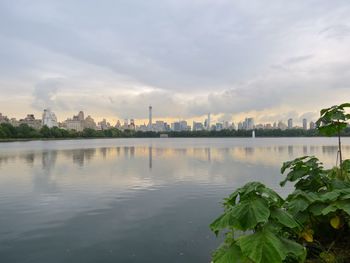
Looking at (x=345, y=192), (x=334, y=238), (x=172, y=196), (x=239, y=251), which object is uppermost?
(x=345, y=192)

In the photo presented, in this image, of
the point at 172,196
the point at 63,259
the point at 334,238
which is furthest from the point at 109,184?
the point at 334,238

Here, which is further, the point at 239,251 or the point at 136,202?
the point at 136,202

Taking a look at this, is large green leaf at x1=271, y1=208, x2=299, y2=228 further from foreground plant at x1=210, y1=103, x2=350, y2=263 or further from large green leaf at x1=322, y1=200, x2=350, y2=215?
large green leaf at x1=322, y1=200, x2=350, y2=215

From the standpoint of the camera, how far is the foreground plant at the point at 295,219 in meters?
3.06

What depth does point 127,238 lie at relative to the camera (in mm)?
11164

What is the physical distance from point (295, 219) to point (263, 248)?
4.26 feet

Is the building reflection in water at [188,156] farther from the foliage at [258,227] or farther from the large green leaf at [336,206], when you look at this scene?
the foliage at [258,227]

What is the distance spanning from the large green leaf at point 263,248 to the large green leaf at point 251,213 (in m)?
0.14

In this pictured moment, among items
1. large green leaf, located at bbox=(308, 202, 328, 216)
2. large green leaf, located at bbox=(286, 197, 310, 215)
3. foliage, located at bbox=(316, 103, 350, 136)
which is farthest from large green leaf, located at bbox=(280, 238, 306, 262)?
foliage, located at bbox=(316, 103, 350, 136)

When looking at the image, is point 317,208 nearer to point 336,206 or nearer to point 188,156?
point 336,206

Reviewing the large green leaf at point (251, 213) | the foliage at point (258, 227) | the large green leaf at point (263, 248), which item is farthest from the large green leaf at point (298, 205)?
the large green leaf at point (263, 248)

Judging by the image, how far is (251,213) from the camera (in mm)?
3148

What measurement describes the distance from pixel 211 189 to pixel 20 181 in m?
15.5

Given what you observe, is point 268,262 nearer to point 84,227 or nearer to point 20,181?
point 84,227
